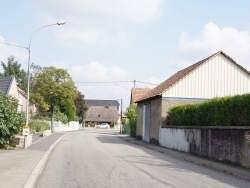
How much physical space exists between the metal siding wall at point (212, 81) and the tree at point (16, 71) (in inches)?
2917

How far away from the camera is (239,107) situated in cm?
1789

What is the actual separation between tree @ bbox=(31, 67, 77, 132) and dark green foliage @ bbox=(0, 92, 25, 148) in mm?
30808

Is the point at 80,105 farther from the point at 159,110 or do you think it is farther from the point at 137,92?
the point at 159,110

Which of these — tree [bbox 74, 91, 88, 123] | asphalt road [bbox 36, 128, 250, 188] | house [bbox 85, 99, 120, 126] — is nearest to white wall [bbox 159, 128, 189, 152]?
asphalt road [bbox 36, 128, 250, 188]

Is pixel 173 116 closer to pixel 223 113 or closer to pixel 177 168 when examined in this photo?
pixel 223 113

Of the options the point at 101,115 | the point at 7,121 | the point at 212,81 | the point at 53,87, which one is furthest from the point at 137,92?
the point at 101,115

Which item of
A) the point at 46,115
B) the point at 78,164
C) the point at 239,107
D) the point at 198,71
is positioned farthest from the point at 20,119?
the point at 46,115

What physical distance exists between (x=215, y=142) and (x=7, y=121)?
1043 cm

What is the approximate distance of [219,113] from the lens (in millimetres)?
20031

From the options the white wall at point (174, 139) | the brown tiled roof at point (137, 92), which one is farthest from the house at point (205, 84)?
the brown tiled roof at point (137, 92)

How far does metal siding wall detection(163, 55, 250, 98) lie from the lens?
1232 inches

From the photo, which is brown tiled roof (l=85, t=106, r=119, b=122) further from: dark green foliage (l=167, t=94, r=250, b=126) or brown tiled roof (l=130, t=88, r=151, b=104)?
dark green foliage (l=167, t=94, r=250, b=126)

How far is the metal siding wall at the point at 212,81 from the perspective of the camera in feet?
103

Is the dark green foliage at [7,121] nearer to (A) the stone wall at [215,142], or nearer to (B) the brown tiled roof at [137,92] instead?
(A) the stone wall at [215,142]
